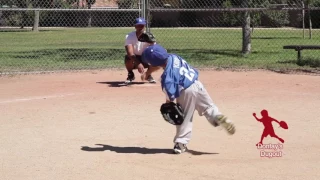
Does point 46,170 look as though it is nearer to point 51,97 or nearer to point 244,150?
point 244,150

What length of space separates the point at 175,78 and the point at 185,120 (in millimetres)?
549

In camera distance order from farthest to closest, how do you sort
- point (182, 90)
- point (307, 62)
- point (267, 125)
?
1. point (307, 62)
2. point (267, 125)
3. point (182, 90)

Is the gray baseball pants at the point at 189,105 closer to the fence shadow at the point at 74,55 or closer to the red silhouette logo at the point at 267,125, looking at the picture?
the red silhouette logo at the point at 267,125

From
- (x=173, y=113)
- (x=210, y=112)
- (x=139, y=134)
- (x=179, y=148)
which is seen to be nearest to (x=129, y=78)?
(x=139, y=134)

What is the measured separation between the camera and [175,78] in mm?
6434

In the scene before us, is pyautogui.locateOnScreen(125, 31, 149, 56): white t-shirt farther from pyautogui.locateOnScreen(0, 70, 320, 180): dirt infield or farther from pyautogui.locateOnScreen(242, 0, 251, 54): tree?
pyautogui.locateOnScreen(242, 0, 251, 54): tree

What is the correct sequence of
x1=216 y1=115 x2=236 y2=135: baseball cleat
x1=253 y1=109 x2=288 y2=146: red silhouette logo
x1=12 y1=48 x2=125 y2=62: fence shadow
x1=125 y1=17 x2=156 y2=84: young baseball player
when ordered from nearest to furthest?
x1=216 y1=115 x2=236 y2=135: baseball cleat < x1=253 y1=109 x2=288 y2=146: red silhouette logo < x1=125 y1=17 x2=156 y2=84: young baseball player < x1=12 y1=48 x2=125 y2=62: fence shadow

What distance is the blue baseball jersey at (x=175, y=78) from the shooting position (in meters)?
6.40

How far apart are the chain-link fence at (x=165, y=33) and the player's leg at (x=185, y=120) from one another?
7935mm

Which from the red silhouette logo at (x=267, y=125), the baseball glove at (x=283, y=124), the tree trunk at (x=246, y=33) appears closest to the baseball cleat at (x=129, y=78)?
the red silhouette logo at (x=267, y=125)

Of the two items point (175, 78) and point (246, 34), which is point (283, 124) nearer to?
point (175, 78)

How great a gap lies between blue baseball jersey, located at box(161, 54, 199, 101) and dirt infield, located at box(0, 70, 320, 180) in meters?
0.77

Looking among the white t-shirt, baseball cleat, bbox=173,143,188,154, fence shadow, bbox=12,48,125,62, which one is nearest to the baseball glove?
baseball cleat, bbox=173,143,188,154

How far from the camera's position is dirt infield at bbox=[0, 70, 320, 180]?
5.94 metres
